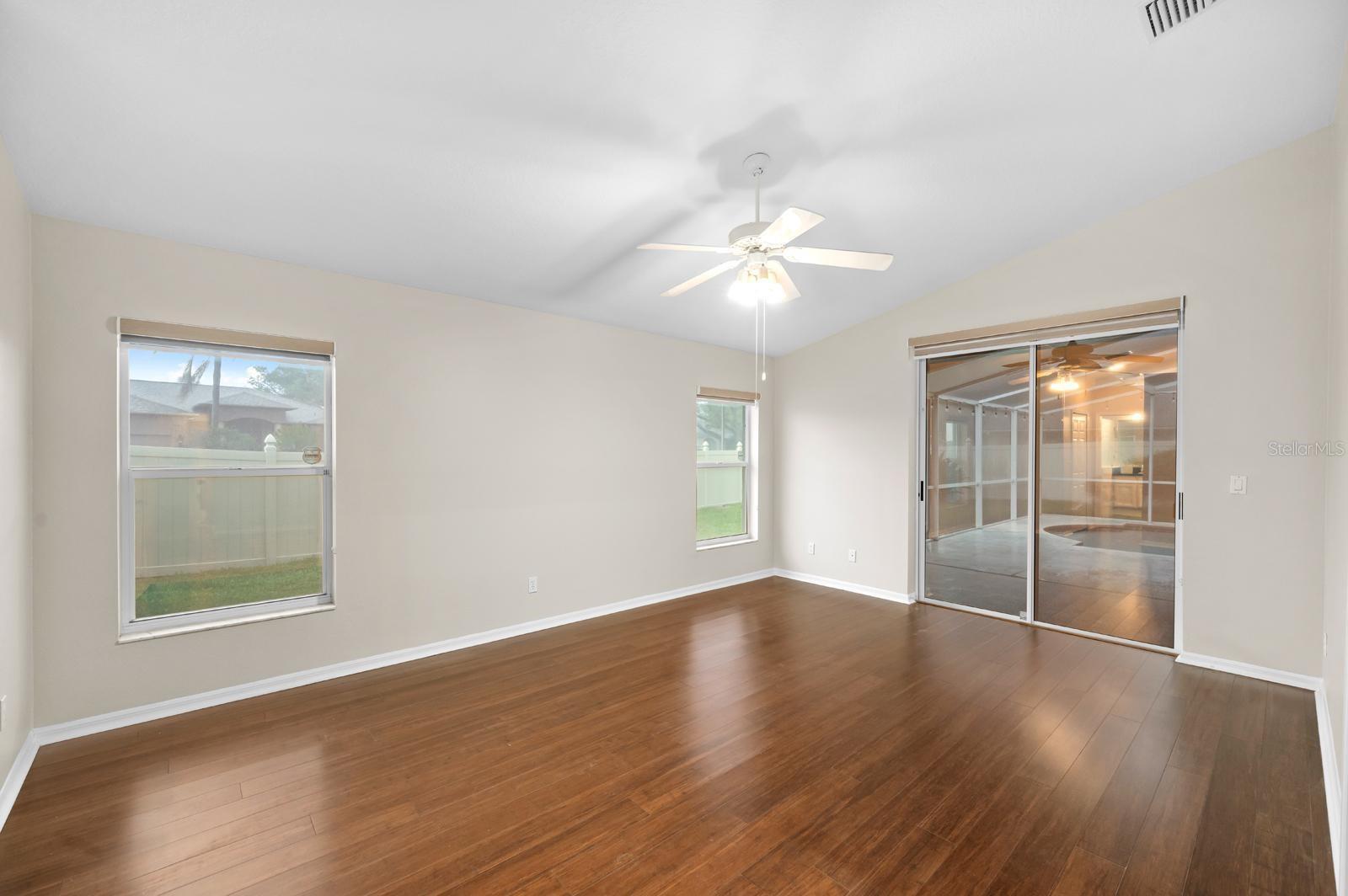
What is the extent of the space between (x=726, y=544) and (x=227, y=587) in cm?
400

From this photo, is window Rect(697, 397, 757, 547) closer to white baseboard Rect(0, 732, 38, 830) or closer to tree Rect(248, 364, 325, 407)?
tree Rect(248, 364, 325, 407)

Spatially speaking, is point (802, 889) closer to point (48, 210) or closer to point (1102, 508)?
point (1102, 508)

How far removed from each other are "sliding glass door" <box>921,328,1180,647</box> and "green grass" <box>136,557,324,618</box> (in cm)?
478

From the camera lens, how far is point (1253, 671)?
3.54 meters

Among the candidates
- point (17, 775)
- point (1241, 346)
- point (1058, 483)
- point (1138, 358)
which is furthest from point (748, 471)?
point (17, 775)

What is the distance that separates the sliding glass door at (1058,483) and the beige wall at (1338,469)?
86 cm

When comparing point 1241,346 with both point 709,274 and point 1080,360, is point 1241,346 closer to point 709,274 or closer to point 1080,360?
point 1080,360

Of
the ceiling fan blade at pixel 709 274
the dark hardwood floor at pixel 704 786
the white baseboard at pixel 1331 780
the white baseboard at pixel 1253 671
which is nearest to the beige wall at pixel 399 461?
the dark hardwood floor at pixel 704 786

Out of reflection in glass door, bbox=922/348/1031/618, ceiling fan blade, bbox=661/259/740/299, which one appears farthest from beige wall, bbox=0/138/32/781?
reflection in glass door, bbox=922/348/1031/618

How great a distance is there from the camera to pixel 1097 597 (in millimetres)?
4480

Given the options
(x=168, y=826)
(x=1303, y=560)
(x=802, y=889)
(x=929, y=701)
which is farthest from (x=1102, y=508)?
(x=168, y=826)

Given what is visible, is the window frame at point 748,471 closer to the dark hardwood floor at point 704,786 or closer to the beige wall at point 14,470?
the dark hardwood floor at point 704,786

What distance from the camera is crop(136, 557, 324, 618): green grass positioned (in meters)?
3.09

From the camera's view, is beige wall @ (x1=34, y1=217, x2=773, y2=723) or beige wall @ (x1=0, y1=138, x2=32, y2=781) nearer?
beige wall @ (x1=0, y1=138, x2=32, y2=781)
